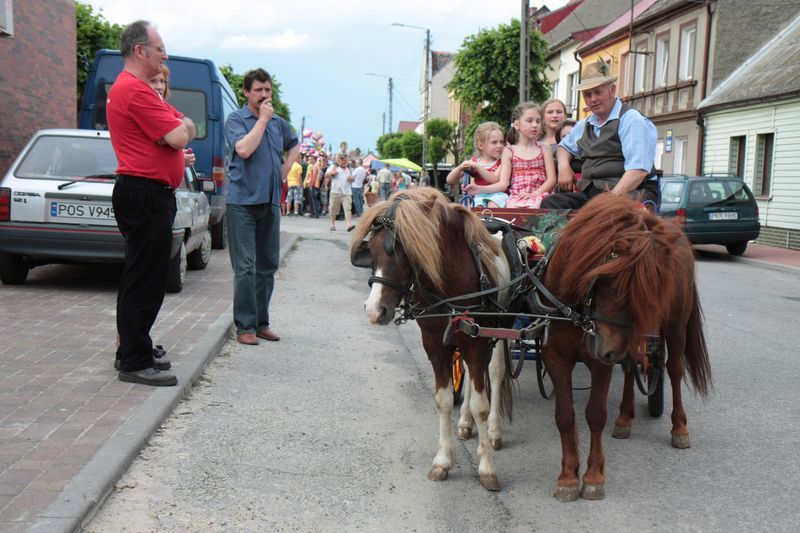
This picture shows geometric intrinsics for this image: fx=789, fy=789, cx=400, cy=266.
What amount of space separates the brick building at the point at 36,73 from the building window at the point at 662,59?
71.3 ft

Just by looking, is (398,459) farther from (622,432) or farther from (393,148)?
(393,148)

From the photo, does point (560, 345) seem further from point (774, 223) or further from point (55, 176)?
point (774, 223)

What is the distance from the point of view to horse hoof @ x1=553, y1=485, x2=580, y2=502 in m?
3.88

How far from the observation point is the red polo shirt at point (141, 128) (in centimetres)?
502

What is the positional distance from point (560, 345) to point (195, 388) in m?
2.84

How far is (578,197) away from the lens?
545cm

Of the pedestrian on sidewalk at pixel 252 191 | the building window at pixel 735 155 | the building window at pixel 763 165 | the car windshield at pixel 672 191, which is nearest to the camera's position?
the pedestrian on sidewalk at pixel 252 191

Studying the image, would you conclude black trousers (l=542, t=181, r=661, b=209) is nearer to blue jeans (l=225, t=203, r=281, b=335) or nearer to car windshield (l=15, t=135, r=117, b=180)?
blue jeans (l=225, t=203, r=281, b=335)

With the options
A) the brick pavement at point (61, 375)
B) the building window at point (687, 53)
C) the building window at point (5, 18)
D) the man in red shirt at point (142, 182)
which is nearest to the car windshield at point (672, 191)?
the building window at point (687, 53)

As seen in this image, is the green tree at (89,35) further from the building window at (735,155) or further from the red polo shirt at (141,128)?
the red polo shirt at (141,128)

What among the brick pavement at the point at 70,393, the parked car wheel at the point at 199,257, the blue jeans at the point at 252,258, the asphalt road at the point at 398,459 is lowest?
the asphalt road at the point at 398,459

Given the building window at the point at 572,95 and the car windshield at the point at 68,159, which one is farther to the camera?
the building window at the point at 572,95

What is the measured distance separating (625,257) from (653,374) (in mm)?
1695

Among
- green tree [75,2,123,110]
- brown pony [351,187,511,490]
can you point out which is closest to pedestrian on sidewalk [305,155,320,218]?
green tree [75,2,123,110]
